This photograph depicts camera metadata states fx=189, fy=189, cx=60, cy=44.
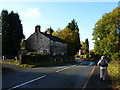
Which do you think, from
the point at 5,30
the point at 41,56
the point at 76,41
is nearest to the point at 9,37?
the point at 5,30

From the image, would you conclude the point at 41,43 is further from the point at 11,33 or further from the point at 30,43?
the point at 11,33

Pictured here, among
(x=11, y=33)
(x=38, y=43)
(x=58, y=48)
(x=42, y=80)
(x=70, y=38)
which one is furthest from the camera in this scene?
(x=70, y=38)

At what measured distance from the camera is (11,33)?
4794 cm

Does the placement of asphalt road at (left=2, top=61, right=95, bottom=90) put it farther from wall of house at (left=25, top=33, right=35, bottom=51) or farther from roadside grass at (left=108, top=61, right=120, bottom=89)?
wall of house at (left=25, top=33, right=35, bottom=51)

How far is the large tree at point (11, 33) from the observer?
4647 centimetres

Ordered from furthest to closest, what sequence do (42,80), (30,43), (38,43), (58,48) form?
(58,48)
(30,43)
(38,43)
(42,80)

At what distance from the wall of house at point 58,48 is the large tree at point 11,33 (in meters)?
10.5

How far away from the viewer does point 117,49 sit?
19.9m

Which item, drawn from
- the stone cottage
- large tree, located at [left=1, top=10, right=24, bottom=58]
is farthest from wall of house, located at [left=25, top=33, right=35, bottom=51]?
large tree, located at [left=1, top=10, right=24, bottom=58]

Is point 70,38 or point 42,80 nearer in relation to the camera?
point 42,80

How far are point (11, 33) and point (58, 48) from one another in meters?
18.4

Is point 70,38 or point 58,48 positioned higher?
point 70,38

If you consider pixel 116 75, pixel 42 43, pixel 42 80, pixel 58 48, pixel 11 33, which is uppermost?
pixel 11 33

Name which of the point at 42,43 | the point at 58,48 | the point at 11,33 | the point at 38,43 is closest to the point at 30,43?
the point at 38,43
